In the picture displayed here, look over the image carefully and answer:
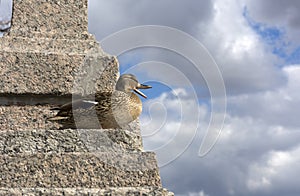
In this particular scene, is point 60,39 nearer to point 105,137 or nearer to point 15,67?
point 15,67

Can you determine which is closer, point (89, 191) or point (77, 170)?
point (89, 191)

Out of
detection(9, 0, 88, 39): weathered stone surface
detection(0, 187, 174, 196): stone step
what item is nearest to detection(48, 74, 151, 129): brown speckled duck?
detection(0, 187, 174, 196): stone step

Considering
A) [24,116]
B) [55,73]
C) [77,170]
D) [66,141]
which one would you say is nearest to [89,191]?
[77,170]

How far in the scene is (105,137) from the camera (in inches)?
131

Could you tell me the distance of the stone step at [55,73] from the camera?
155 inches

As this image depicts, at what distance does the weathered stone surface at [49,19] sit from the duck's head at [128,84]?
→ 0.84 metres

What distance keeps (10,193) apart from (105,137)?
78cm

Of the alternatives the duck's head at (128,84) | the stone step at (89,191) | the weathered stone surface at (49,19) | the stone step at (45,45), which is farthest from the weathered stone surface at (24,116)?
the stone step at (89,191)

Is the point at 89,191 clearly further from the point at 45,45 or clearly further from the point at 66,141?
the point at 45,45

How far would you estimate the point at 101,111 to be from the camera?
11.2ft

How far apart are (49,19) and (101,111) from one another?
1.44m

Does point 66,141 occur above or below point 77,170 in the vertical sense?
above

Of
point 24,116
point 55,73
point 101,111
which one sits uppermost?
point 55,73

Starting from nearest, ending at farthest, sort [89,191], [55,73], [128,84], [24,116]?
[89,191]
[128,84]
[24,116]
[55,73]
